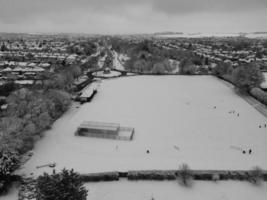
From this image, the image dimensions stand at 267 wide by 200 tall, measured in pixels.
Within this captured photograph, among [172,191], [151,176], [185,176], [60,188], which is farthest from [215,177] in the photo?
[60,188]

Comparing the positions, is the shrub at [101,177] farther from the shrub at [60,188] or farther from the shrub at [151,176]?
the shrub at [60,188]

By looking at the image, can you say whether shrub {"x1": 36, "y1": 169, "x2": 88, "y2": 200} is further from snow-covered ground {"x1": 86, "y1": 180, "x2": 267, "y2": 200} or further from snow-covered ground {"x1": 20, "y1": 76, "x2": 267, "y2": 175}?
snow-covered ground {"x1": 20, "y1": 76, "x2": 267, "y2": 175}

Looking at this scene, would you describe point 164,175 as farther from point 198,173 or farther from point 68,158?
point 68,158

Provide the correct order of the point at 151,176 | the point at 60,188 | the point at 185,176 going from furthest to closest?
the point at 151,176
the point at 185,176
the point at 60,188

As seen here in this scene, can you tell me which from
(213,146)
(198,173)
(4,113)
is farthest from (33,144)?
(213,146)

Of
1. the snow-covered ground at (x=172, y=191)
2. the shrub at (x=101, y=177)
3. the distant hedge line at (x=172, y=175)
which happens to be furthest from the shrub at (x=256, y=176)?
the shrub at (x=101, y=177)

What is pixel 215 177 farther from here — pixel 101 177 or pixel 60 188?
pixel 60 188

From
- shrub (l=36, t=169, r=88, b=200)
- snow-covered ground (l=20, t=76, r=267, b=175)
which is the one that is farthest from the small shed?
shrub (l=36, t=169, r=88, b=200)
